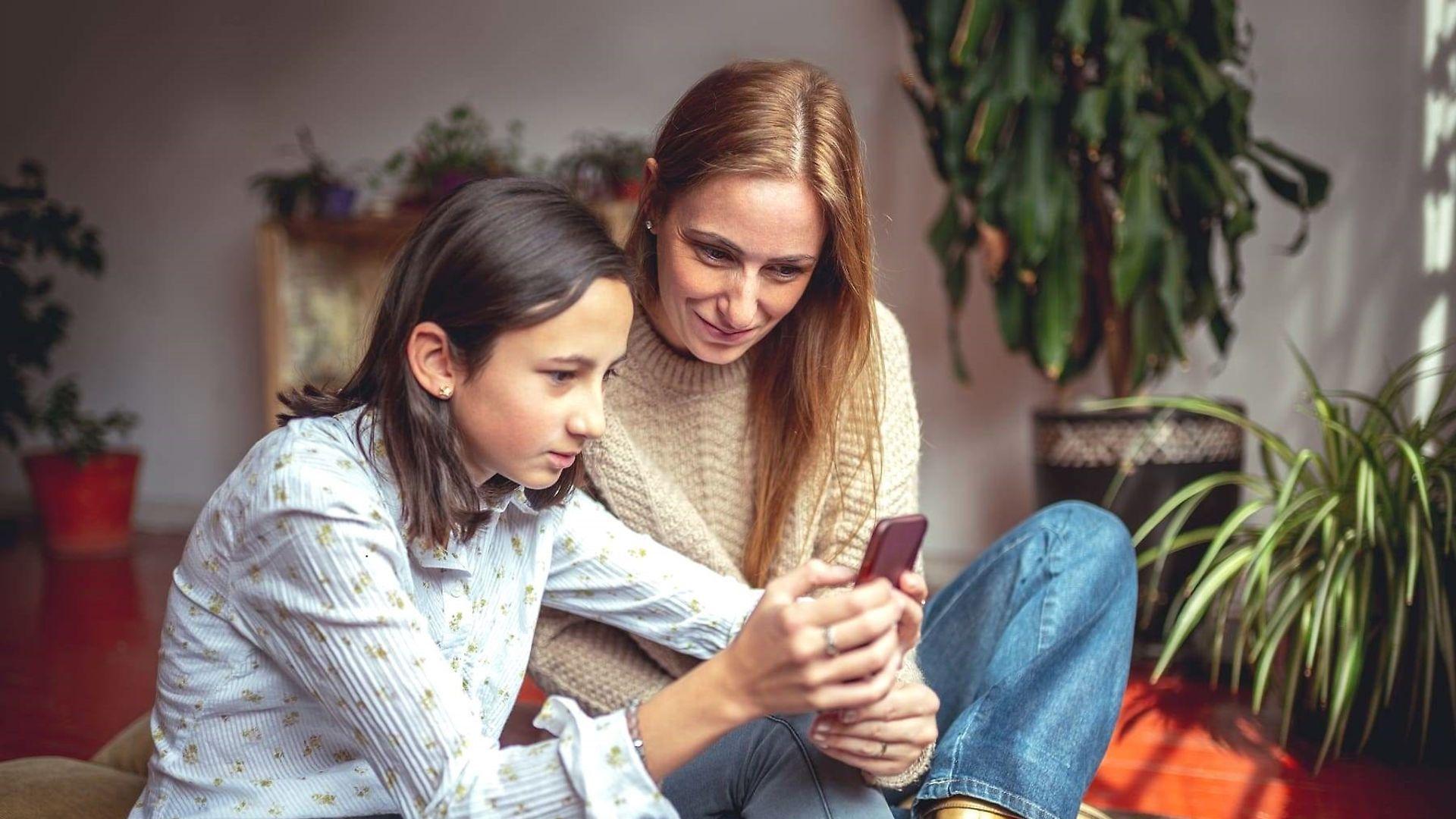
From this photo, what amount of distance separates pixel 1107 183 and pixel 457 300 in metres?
2.14

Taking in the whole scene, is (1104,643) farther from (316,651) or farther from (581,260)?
(316,651)

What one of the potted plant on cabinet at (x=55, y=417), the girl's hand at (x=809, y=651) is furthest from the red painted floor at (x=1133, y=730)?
the girl's hand at (x=809, y=651)

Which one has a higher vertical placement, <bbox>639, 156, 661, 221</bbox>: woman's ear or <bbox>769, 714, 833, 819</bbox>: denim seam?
<bbox>639, 156, 661, 221</bbox>: woman's ear

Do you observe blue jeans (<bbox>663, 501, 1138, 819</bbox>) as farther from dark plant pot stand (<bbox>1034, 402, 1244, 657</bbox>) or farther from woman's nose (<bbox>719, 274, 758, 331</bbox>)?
A: dark plant pot stand (<bbox>1034, 402, 1244, 657</bbox>)

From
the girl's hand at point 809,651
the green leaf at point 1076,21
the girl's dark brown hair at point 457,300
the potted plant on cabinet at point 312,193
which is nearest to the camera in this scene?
the girl's hand at point 809,651

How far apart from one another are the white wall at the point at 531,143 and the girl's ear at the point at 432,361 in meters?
2.33

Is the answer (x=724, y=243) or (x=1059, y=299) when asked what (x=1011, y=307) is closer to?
(x=1059, y=299)

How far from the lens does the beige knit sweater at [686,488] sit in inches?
57.7

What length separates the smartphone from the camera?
→ 98 cm

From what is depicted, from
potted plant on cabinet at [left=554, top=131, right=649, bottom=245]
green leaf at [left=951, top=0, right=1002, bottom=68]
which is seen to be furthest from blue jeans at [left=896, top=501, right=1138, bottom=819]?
potted plant on cabinet at [left=554, top=131, right=649, bottom=245]

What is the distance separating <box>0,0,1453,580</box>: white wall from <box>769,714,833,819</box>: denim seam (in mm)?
2122

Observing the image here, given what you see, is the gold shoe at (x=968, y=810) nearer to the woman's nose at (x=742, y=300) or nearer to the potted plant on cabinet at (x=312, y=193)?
the woman's nose at (x=742, y=300)

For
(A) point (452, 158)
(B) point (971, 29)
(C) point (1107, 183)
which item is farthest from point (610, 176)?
(C) point (1107, 183)

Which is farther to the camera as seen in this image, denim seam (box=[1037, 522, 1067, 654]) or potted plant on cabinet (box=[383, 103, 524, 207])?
potted plant on cabinet (box=[383, 103, 524, 207])
